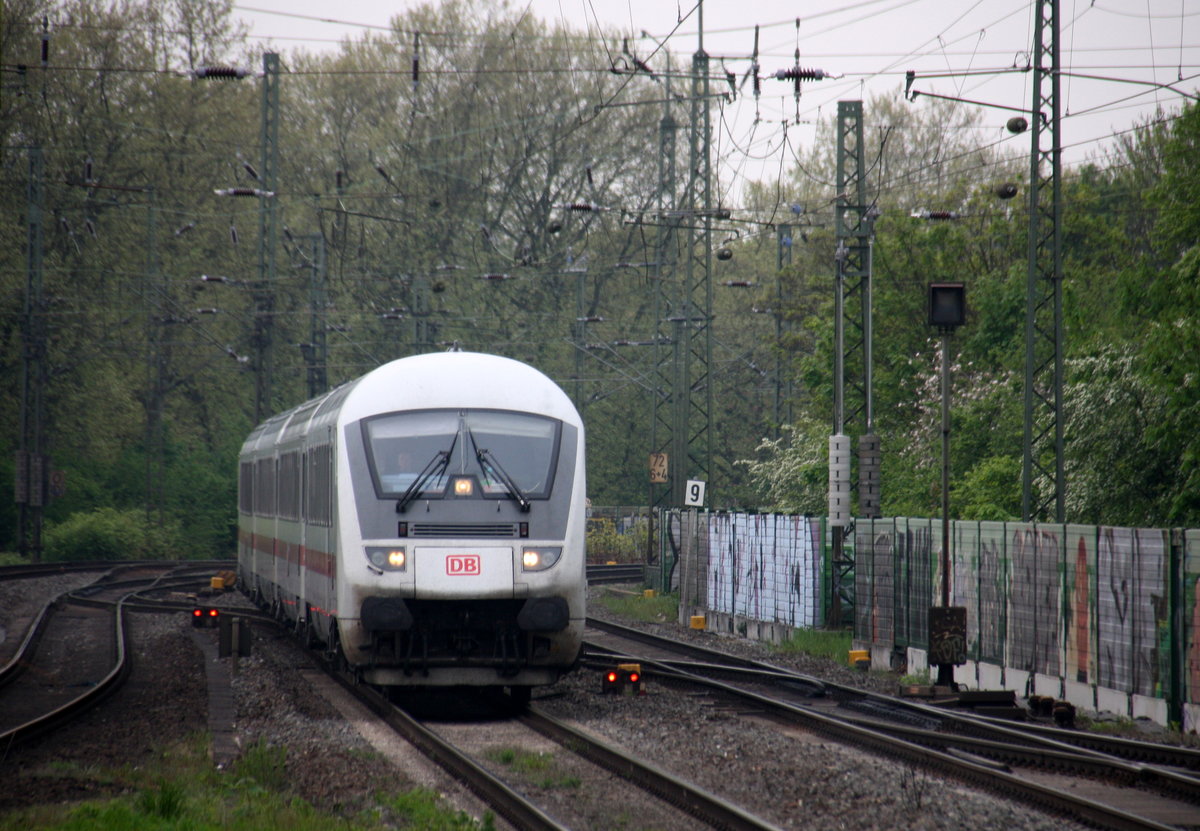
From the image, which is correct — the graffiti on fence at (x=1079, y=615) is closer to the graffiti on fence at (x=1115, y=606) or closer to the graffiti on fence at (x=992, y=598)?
the graffiti on fence at (x=1115, y=606)

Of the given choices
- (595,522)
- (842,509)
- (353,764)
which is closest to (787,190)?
(595,522)

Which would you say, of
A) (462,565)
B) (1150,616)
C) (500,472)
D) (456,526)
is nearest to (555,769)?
(462,565)

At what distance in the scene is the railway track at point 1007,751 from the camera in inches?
383

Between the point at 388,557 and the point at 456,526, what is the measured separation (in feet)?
2.22

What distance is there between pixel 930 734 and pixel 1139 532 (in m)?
3.23

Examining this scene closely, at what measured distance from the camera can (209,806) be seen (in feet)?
30.7

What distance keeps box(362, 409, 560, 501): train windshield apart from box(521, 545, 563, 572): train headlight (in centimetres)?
49

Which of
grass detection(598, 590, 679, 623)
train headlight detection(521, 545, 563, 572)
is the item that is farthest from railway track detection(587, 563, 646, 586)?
train headlight detection(521, 545, 563, 572)

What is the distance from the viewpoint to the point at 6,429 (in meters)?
45.9

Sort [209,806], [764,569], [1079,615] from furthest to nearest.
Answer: [764,569] < [1079,615] < [209,806]

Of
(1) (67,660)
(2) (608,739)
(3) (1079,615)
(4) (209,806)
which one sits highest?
(3) (1079,615)

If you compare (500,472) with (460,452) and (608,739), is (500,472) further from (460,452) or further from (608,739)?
(608,739)

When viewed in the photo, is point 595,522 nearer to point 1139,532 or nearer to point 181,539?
point 181,539

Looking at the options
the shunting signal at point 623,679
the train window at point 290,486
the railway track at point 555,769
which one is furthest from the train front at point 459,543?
the train window at point 290,486
